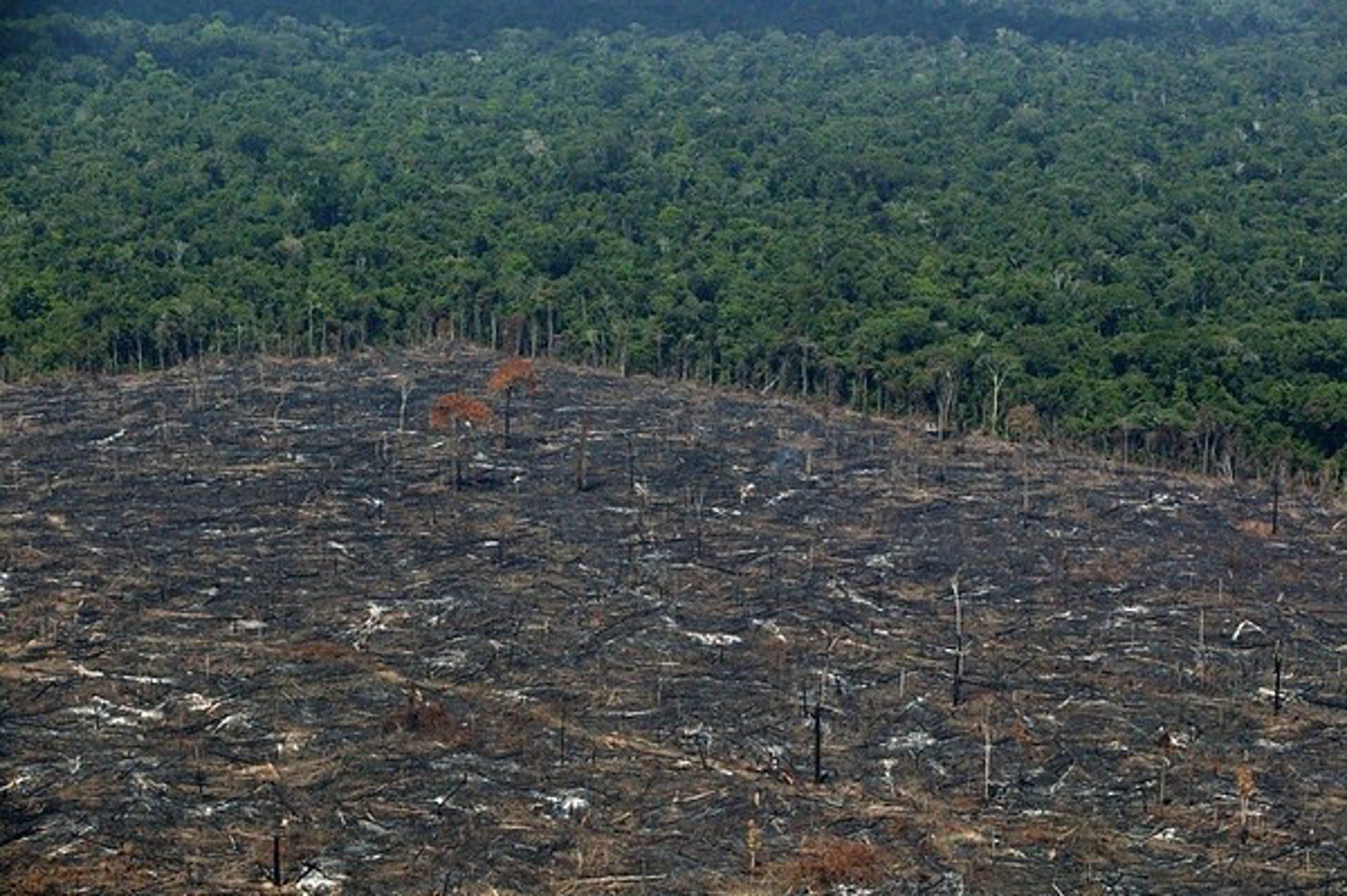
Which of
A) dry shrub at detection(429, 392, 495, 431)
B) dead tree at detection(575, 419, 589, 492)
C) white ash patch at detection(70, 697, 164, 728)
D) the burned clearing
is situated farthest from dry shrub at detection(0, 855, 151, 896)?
dry shrub at detection(429, 392, 495, 431)

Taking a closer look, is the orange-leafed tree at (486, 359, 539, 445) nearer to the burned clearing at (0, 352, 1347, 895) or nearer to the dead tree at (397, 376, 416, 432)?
the burned clearing at (0, 352, 1347, 895)

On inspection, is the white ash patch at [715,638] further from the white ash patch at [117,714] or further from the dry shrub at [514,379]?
the dry shrub at [514,379]

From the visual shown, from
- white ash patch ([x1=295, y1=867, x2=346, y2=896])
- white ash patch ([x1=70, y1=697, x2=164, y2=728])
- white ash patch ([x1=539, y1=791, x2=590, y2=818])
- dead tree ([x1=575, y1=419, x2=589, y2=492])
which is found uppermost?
dead tree ([x1=575, y1=419, x2=589, y2=492])

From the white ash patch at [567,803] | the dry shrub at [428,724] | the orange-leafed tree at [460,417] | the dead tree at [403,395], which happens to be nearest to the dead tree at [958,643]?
the white ash patch at [567,803]

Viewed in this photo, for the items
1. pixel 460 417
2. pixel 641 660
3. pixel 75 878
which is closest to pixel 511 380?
pixel 460 417

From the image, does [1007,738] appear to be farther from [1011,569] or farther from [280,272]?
[280,272]

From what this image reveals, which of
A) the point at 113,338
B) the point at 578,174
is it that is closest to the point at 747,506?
the point at 113,338

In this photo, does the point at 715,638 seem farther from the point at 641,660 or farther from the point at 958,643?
the point at 958,643
